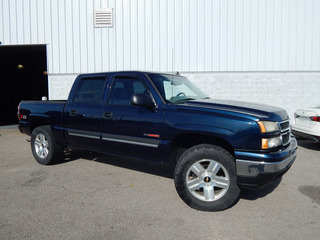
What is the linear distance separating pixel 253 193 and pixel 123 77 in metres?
2.76

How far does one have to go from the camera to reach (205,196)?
3.23 meters

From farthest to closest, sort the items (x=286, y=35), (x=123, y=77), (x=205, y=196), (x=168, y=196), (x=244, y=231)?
(x=286, y=35)
(x=123, y=77)
(x=168, y=196)
(x=205, y=196)
(x=244, y=231)

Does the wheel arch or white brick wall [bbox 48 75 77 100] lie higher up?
white brick wall [bbox 48 75 77 100]

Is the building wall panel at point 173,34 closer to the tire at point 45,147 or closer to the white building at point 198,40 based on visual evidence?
the white building at point 198,40

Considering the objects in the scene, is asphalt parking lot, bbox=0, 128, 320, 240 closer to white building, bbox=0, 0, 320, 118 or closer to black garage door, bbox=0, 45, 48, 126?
white building, bbox=0, 0, 320, 118

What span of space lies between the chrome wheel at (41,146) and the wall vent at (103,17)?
5.74 metres

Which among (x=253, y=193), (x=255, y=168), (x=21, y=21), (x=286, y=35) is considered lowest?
(x=253, y=193)

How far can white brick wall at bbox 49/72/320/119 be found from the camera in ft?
30.0

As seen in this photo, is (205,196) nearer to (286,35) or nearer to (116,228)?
(116,228)

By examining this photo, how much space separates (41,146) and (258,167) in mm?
4393

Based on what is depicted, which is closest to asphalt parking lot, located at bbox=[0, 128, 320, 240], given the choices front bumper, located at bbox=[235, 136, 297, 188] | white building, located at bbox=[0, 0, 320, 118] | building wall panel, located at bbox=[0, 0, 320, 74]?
front bumper, located at bbox=[235, 136, 297, 188]

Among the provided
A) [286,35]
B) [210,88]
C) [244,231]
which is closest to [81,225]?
[244,231]

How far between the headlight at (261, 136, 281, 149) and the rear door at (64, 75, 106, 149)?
256 cm

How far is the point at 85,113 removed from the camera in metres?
4.35
